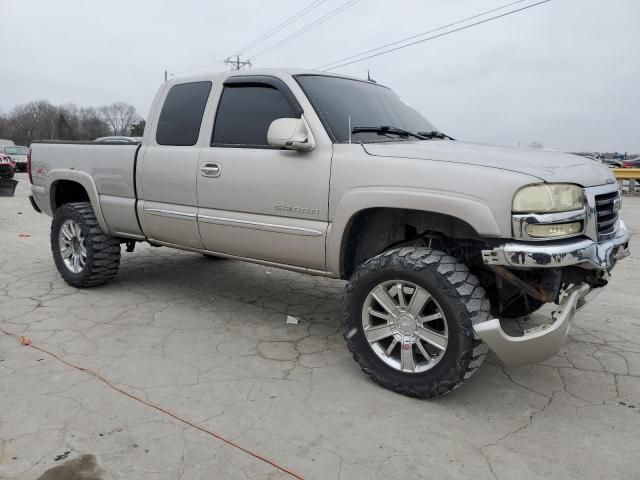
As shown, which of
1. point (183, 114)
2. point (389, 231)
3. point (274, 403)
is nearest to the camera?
point (274, 403)

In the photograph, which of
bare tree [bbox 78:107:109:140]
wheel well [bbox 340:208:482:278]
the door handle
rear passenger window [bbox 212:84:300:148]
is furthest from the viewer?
bare tree [bbox 78:107:109:140]

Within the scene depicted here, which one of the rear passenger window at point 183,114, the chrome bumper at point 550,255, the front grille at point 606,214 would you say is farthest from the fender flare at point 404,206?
the rear passenger window at point 183,114

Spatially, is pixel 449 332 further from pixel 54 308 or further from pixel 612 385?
pixel 54 308

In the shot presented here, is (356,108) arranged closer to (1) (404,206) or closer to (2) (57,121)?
(1) (404,206)

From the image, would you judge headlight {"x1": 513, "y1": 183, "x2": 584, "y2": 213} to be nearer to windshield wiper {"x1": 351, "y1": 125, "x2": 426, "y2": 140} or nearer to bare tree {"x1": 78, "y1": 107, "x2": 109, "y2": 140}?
windshield wiper {"x1": 351, "y1": 125, "x2": 426, "y2": 140}

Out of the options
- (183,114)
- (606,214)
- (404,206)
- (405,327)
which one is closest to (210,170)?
(183,114)

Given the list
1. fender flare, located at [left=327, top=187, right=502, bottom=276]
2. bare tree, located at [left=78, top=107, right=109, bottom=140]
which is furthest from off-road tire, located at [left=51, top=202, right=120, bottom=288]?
bare tree, located at [left=78, top=107, right=109, bottom=140]

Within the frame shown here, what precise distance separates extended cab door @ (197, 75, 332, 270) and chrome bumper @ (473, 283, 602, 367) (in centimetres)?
121

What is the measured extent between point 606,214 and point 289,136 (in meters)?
1.94

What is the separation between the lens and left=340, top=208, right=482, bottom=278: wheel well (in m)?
3.06

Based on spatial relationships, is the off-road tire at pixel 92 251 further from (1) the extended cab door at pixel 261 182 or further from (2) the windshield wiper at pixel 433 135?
(2) the windshield wiper at pixel 433 135

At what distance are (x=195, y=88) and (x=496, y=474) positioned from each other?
3571mm

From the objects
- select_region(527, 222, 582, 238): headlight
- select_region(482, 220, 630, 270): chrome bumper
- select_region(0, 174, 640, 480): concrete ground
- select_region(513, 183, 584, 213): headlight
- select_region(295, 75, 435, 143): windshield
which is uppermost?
select_region(295, 75, 435, 143): windshield

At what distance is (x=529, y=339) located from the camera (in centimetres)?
267
